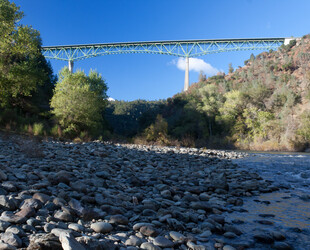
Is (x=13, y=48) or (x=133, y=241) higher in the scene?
(x=13, y=48)

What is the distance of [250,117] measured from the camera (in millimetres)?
31438

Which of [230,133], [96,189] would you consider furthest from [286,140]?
[96,189]

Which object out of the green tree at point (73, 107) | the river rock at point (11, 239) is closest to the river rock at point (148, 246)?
the river rock at point (11, 239)

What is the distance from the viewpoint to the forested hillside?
23.5 meters

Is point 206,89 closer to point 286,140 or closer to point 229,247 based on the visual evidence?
point 286,140

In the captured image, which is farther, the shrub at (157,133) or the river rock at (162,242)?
the shrub at (157,133)

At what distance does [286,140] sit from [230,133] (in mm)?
9385

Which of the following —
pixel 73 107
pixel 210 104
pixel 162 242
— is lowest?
pixel 162 242

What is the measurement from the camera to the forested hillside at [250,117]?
23531 mm

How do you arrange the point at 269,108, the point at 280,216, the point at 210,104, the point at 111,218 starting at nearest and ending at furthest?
→ the point at 111,218 < the point at 280,216 < the point at 269,108 < the point at 210,104

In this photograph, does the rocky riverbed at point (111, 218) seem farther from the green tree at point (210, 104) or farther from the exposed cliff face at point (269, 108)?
the green tree at point (210, 104)

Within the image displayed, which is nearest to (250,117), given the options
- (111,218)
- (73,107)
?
(73,107)

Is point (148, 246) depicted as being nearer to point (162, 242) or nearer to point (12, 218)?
point (162, 242)

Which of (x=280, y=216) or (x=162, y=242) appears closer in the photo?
(x=162, y=242)
